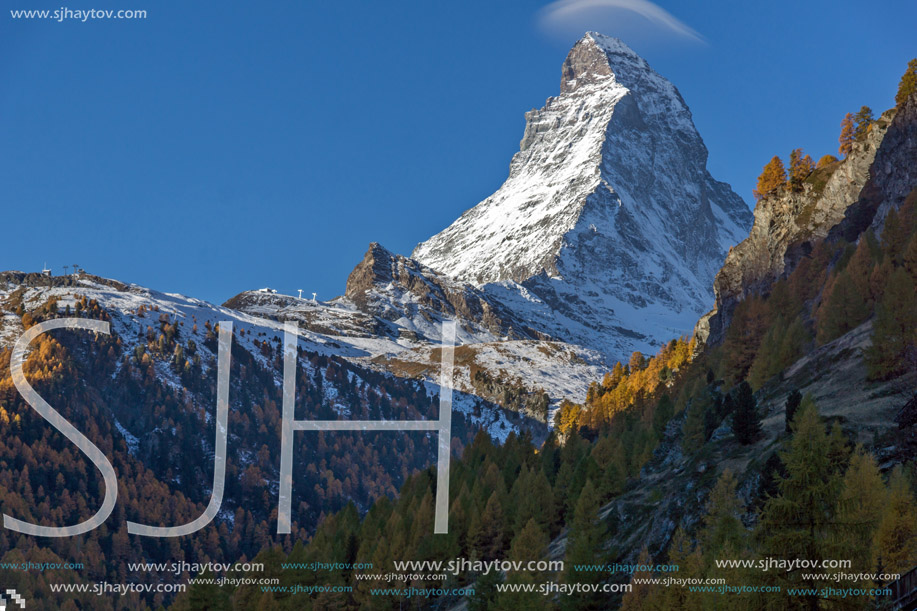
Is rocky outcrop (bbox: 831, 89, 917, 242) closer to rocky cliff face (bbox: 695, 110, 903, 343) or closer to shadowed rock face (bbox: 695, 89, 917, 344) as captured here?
shadowed rock face (bbox: 695, 89, 917, 344)

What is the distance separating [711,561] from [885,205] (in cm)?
7629

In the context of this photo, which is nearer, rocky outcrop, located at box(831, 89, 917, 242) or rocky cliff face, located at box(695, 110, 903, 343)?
rocky outcrop, located at box(831, 89, 917, 242)

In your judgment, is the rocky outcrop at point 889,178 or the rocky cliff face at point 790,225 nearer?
the rocky outcrop at point 889,178

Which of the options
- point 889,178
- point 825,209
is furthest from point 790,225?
point 889,178

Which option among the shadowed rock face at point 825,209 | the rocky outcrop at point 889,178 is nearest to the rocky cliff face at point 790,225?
the shadowed rock face at point 825,209

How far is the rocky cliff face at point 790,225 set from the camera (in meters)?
121

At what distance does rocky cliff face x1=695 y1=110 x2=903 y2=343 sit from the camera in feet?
398

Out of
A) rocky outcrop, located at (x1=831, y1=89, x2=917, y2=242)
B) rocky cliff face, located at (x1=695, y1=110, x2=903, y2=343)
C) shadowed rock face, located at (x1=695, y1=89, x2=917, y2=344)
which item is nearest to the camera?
rocky outcrop, located at (x1=831, y1=89, x2=917, y2=242)

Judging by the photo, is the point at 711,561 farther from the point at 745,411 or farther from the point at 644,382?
the point at 644,382

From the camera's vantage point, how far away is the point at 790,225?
131250mm

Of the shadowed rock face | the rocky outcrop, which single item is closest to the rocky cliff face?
the shadowed rock face

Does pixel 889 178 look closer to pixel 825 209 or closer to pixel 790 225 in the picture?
pixel 825 209

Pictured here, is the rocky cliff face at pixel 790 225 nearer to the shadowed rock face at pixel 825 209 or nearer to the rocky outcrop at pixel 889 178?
the shadowed rock face at pixel 825 209

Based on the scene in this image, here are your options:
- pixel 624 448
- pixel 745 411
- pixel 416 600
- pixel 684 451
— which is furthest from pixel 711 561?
pixel 624 448
